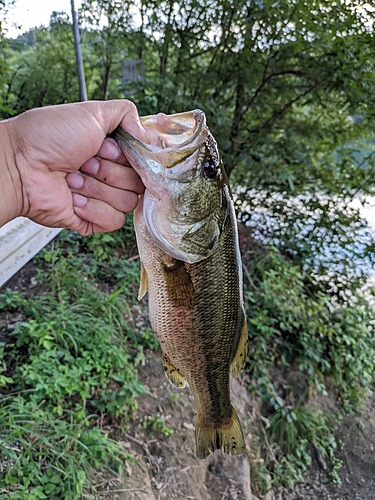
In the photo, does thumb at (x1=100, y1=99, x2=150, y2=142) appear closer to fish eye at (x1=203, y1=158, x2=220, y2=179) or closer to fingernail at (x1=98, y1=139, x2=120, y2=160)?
fingernail at (x1=98, y1=139, x2=120, y2=160)

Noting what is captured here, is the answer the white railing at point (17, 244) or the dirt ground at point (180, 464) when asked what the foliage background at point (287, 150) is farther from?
the white railing at point (17, 244)

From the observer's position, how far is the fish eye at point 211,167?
4.42 feet

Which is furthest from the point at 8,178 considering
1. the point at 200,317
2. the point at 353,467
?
the point at 353,467

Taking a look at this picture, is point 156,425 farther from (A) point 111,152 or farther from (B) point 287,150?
(B) point 287,150

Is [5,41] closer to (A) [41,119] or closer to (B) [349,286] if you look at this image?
(A) [41,119]

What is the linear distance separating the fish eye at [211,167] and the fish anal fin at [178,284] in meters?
0.34

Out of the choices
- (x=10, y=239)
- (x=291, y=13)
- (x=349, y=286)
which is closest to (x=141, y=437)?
(x=10, y=239)

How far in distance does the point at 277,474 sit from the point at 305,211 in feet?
10.1

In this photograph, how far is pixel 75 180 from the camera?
1.53 meters

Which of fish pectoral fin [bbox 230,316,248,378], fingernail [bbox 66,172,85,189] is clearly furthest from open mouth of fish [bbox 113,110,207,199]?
fish pectoral fin [bbox 230,316,248,378]

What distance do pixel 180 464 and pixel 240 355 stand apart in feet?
4.82

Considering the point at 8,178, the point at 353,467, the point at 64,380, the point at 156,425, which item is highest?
the point at 8,178

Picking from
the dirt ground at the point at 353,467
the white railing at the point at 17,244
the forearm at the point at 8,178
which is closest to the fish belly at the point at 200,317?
the forearm at the point at 8,178

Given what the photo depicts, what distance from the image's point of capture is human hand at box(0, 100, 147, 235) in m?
1.33
